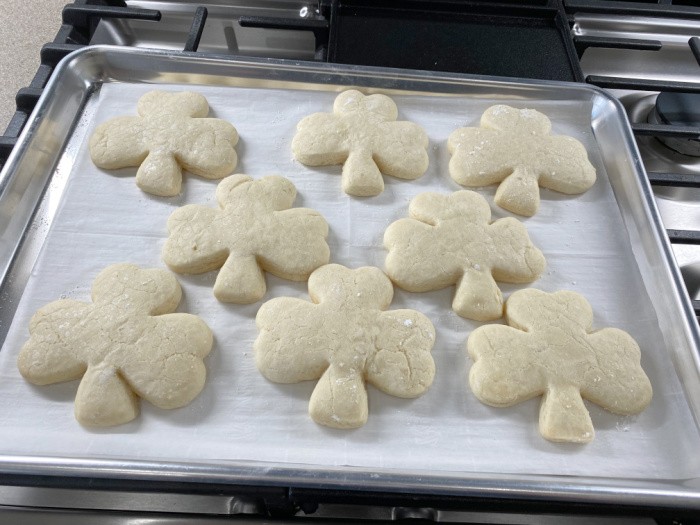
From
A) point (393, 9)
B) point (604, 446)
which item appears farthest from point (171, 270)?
point (393, 9)

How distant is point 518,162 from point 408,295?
411 mm

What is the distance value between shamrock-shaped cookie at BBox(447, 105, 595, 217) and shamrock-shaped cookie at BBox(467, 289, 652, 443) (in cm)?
29

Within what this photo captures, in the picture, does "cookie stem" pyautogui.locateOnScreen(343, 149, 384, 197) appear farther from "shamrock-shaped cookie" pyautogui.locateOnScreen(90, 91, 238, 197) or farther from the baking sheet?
"shamrock-shaped cookie" pyautogui.locateOnScreen(90, 91, 238, 197)

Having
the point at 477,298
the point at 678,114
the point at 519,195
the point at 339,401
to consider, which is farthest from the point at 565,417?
the point at 678,114

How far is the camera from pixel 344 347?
91cm

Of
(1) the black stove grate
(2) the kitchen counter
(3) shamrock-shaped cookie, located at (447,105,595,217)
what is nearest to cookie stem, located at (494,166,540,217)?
(3) shamrock-shaped cookie, located at (447,105,595,217)

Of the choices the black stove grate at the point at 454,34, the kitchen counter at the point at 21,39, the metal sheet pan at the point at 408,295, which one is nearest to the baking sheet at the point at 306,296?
the metal sheet pan at the point at 408,295

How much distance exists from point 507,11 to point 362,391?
1.21 meters

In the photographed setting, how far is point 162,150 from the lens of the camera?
1140mm

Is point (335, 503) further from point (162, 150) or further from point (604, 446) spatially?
point (162, 150)

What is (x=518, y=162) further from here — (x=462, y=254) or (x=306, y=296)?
(x=306, y=296)

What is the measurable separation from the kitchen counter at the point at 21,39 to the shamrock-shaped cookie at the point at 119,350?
751 mm

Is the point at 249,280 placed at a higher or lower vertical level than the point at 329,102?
lower

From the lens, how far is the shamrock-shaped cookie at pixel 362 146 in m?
1.16
